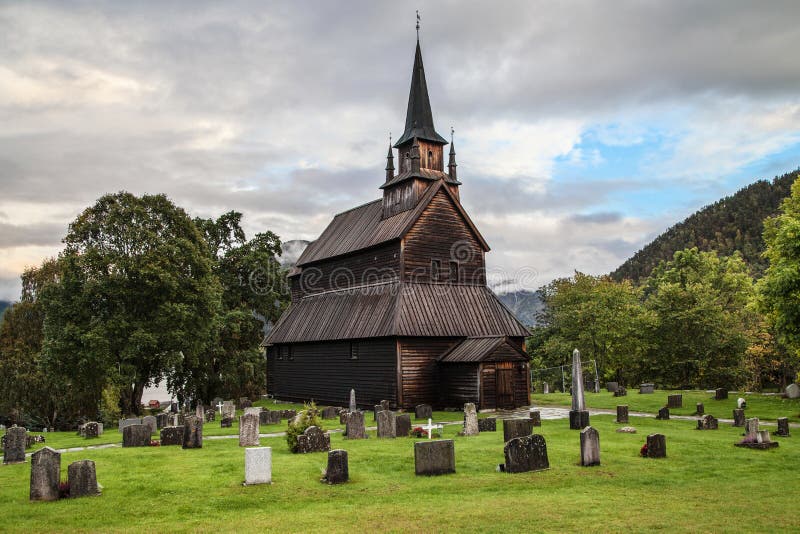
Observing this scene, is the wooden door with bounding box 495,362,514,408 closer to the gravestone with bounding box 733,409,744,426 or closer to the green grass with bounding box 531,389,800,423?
the green grass with bounding box 531,389,800,423

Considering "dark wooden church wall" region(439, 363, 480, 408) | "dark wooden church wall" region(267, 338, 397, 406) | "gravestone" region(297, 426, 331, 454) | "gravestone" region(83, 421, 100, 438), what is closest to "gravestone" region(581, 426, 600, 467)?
"gravestone" region(297, 426, 331, 454)

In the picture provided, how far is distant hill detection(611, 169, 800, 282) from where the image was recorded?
348 ft

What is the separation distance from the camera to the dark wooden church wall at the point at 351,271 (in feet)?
113

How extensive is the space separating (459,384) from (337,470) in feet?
57.8

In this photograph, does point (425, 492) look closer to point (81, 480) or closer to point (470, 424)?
point (81, 480)

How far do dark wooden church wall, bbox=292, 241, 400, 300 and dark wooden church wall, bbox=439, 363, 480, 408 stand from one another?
20.3 ft

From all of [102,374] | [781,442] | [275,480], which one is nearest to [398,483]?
[275,480]

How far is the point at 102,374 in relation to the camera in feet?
105

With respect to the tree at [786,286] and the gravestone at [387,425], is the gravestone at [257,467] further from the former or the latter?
the tree at [786,286]

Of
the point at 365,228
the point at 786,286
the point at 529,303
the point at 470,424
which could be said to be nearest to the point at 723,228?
the point at 529,303

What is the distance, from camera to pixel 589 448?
14648 mm

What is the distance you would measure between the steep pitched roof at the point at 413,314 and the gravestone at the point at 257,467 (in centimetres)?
1700

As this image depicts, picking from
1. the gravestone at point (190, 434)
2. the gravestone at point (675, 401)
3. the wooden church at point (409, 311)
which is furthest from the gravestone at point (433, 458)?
the gravestone at point (675, 401)

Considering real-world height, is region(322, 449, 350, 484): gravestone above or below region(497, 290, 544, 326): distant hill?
below
